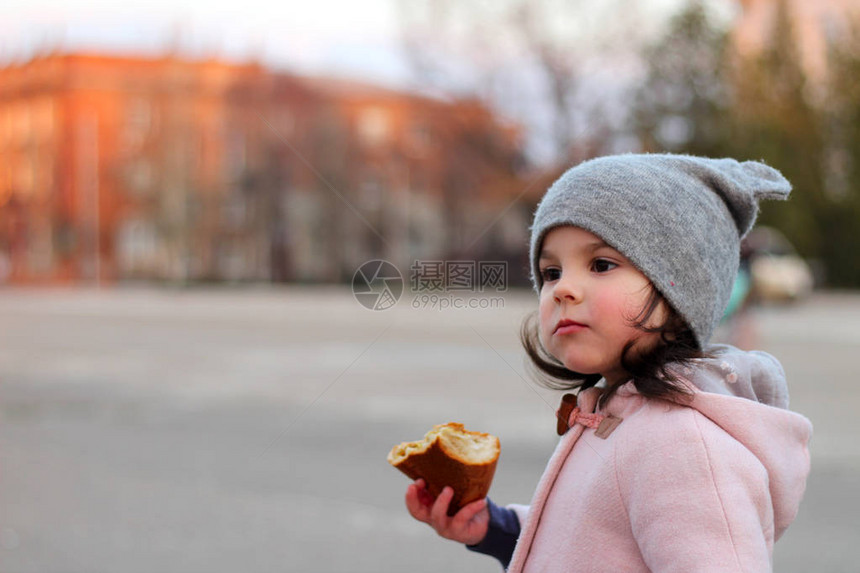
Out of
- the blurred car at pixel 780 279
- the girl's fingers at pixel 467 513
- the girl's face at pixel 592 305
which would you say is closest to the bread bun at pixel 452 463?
the girl's fingers at pixel 467 513

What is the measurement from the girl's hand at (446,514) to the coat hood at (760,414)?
0.47 meters

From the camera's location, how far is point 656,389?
4.71 feet

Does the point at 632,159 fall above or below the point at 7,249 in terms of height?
above

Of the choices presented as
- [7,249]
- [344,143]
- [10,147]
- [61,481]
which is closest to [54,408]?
[61,481]

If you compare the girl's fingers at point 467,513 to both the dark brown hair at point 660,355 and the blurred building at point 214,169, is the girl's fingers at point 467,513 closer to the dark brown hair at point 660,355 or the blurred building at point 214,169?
the dark brown hair at point 660,355

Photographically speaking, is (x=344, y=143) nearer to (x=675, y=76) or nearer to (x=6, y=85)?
(x=675, y=76)

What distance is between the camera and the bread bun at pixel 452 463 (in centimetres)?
→ 166

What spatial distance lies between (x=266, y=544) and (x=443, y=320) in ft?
41.8

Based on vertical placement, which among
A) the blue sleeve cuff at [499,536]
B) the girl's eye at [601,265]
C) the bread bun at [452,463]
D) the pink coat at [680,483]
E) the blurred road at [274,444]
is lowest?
the blurred road at [274,444]

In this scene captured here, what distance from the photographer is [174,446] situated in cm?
681

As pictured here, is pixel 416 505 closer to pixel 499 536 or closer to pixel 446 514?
pixel 446 514
